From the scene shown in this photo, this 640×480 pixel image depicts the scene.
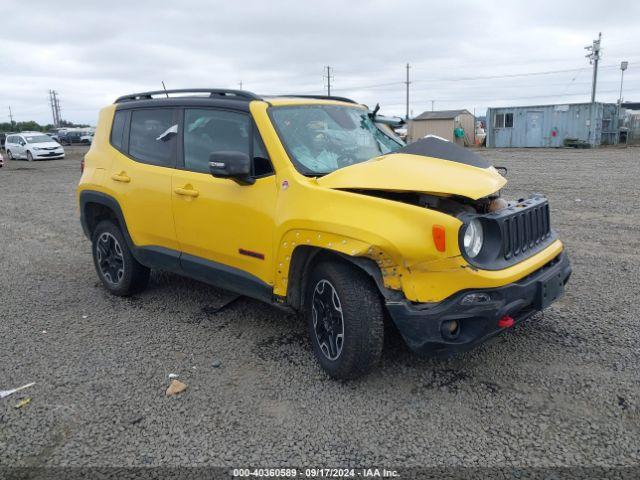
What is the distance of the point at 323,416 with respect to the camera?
10.7 feet

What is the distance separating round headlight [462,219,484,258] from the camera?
3172 mm

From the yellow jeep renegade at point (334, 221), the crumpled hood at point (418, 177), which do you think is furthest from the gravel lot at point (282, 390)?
the crumpled hood at point (418, 177)

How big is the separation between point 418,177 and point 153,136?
2670mm

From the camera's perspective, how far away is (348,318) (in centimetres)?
333

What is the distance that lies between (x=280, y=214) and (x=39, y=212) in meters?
9.52

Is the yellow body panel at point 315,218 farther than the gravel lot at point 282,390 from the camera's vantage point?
Yes

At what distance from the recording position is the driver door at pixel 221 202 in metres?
3.88

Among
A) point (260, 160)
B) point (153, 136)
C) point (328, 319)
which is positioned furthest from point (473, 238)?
point (153, 136)

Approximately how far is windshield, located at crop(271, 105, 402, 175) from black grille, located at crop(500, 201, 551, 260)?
4.18 feet

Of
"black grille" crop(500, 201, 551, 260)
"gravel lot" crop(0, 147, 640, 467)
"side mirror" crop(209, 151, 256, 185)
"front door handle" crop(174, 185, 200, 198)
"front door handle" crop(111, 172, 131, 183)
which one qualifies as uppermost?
"side mirror" crop(209, 151, 256, 185)

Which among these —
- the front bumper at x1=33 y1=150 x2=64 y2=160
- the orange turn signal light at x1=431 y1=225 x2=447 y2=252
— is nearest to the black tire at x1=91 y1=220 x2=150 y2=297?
the orange turn signal light at x1=431 y1=225 x2=447 y2=252

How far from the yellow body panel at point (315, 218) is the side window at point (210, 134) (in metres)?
0.12

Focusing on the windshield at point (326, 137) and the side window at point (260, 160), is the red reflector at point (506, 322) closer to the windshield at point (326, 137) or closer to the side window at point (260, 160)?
the windshield at point (326, 137)

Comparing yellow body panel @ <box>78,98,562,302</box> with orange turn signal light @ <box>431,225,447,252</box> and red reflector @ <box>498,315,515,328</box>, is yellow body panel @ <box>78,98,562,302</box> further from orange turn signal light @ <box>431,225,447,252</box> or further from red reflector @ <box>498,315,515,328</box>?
red reflector @ <box>498,315,515,328</box>
